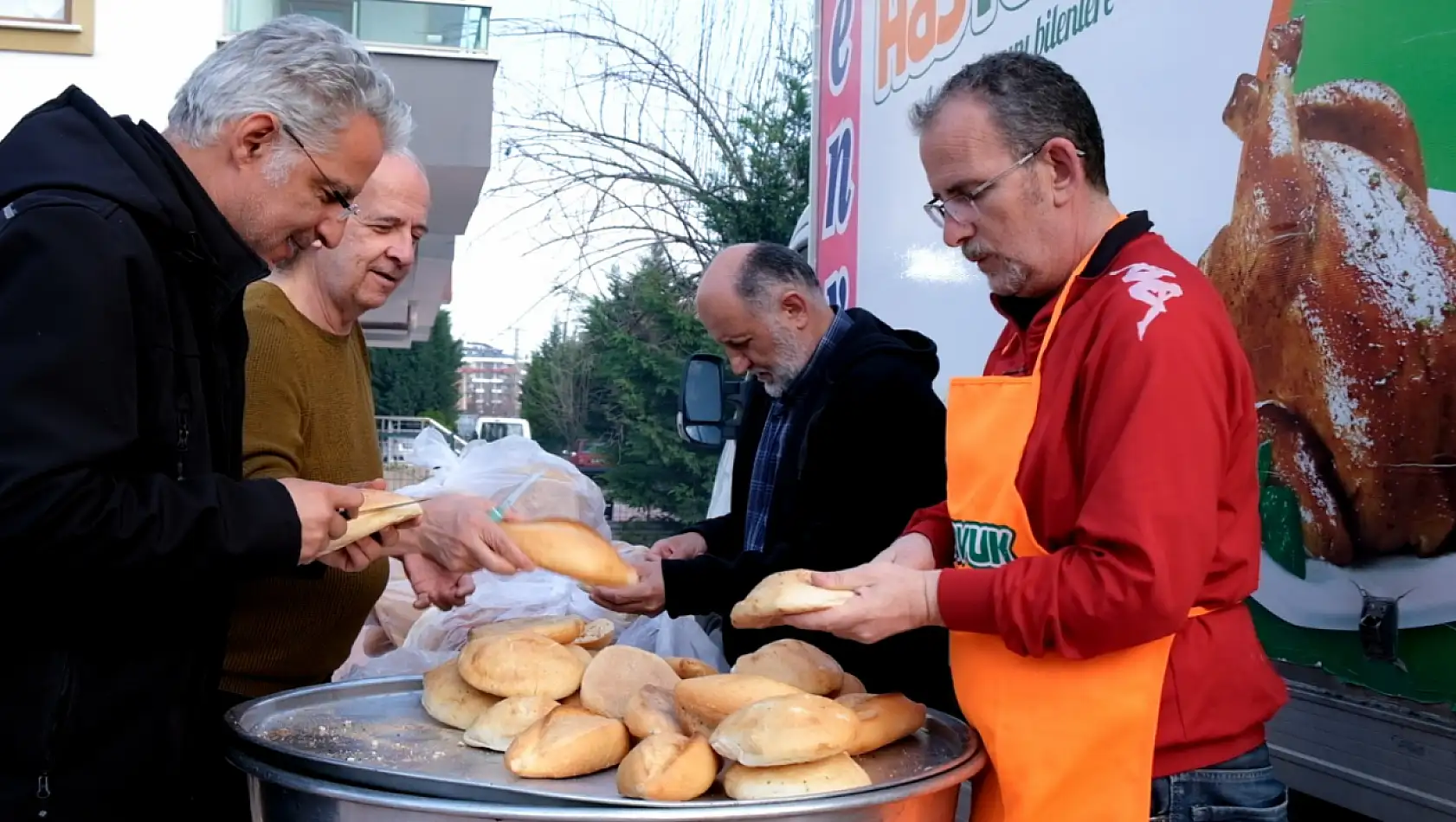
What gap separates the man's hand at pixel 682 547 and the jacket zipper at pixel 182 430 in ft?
5.06

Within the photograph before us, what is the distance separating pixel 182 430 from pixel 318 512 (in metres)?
0.23

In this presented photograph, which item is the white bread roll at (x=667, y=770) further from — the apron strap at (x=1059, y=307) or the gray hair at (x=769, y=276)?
the gray hair at (x=769, y=276)

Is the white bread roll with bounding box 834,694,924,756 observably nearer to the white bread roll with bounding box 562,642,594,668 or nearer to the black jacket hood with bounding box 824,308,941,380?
the white bread roll with bounding box 562,642,594,668

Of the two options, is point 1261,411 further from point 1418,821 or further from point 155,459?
point 155,459

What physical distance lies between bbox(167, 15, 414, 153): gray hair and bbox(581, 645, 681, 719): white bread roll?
94 cm

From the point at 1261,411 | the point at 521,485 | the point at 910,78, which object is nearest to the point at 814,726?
the point at 1261,411

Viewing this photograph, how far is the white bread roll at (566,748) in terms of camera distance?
1665 millimetres

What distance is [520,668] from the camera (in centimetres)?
195

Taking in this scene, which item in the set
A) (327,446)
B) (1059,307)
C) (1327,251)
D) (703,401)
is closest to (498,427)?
(703,401)

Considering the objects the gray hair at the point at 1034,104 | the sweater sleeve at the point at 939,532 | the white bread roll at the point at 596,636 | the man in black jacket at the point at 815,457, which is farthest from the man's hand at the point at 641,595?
the gray hair at the point at 1034,104

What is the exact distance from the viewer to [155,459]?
1750mm

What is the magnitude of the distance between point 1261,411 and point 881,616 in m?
0.96

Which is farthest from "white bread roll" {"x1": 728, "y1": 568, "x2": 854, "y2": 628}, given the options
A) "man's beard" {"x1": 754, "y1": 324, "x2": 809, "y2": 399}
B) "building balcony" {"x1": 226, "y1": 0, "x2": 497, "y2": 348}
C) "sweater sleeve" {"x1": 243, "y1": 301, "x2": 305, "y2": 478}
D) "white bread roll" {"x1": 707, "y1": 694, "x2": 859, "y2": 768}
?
"building balcony" {"x1": 226, "y1": 0, "x2": 497, "y2": 348}

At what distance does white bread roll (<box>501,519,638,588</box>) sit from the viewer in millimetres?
2135
